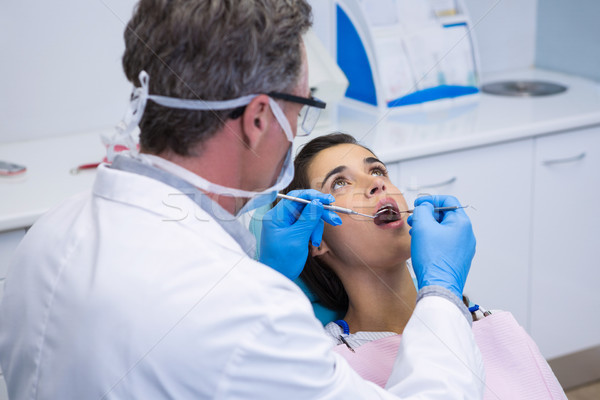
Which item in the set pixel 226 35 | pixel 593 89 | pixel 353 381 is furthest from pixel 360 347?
pixel 593 89

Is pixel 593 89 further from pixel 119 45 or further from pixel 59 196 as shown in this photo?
pixel 59 196

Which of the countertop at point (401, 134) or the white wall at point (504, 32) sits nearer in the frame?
the countertop at point (401, 134)

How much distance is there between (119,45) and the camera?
7.30ft

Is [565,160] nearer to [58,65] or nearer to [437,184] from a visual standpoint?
[437,184]

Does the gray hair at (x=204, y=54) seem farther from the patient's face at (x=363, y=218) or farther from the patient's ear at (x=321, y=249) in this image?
the patient's ear at (x=321, y=249)

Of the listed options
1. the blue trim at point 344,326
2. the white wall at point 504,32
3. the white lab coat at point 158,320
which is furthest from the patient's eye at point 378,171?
the white wall at point 504,32

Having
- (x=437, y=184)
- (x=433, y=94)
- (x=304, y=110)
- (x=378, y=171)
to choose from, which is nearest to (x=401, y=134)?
(x=437, y=184)

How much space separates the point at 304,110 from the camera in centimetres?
109

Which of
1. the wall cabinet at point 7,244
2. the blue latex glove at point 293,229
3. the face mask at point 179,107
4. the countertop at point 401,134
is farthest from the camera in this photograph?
the countertop at point 401,134

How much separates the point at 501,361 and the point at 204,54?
2.93ft

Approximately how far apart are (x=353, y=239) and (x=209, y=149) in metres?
0.56

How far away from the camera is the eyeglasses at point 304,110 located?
1.00 metres

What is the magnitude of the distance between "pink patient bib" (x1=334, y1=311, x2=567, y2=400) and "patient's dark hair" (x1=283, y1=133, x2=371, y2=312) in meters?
0.27

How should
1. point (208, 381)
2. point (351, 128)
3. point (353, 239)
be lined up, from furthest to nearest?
point (351, 128), point (353, 239), point (208, 381)
